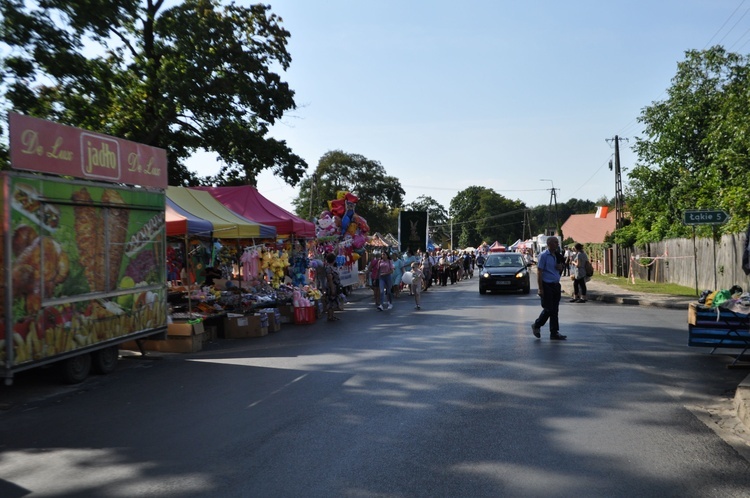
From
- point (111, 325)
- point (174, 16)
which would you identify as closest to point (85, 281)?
point (111, 325)

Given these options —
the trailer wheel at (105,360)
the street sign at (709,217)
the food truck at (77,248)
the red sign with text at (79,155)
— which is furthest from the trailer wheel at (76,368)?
the street sign at (709,217)

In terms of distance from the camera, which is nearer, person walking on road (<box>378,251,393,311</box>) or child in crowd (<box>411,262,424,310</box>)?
person walking on road (<box>378,251,393,311</box>)

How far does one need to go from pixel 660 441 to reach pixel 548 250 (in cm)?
705

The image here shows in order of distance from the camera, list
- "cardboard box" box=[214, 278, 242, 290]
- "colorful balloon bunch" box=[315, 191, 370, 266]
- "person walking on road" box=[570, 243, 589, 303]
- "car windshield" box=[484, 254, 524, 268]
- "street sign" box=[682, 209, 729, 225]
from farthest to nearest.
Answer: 1. "car windshield" box=[484, 254, 524, 268]
2. "colorful balloon bunch" box=[315, 191, 370, 266]
3. "person walking on road" box=[570, 243, 589, 303]
4. "street sign" box=[682, 209, 729, 225]
5. "cardboard box" box=[214, 278, 242, 290]

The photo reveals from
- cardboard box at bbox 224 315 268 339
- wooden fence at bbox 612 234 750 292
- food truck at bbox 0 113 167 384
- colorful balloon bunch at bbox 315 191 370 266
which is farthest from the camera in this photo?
colorful balloon bunch at bbox 315 191 370 266

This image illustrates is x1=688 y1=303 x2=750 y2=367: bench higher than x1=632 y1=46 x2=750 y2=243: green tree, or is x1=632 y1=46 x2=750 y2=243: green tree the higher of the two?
x1=632 y1=46 x2=750 y2=243: green tree

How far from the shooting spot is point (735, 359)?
10.0 meters

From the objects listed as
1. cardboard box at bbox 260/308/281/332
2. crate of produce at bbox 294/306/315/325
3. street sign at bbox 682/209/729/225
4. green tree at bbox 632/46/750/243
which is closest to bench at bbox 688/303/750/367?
cardboard box at bbox 260/308/281/332

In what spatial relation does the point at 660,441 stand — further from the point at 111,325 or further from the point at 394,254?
the point at 394,254

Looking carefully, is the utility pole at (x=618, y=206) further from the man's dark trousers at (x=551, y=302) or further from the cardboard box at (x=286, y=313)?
the man's dark trousers at (x=551, y=302)

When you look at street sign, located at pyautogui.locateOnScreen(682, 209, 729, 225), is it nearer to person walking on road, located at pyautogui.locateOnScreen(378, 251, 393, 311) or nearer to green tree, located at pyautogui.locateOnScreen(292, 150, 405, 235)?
person walking on road, located at pyautogui.locateOnScreen(378, 251, 393, 311)

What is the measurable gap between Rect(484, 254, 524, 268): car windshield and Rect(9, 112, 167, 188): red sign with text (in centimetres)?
1836

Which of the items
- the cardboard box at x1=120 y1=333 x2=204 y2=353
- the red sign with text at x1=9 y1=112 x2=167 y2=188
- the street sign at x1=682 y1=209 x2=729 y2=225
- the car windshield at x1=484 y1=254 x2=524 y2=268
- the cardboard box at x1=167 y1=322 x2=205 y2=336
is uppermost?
the red sign with text at x1=9 y1=112 x2=167 y2=188

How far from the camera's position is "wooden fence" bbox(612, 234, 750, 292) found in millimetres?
22562
